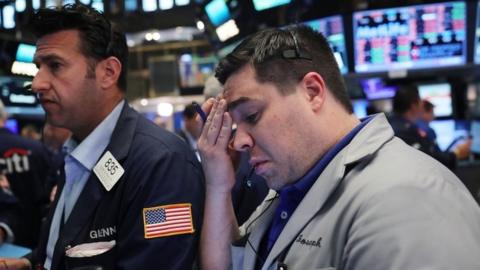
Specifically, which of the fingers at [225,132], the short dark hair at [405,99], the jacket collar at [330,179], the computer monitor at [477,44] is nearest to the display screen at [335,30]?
the short dark hair at [405,99]

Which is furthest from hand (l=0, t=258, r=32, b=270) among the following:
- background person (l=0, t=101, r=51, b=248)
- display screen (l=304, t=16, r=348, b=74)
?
display screen (l=304, t=16, r=348, b=74)

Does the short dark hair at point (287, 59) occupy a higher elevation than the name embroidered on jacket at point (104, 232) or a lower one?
higher

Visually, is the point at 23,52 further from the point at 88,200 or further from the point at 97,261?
the point at 97,261

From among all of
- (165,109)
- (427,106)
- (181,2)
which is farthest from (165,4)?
(427,106)

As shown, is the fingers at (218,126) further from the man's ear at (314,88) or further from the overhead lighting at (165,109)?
the overhead lighting at (165,109)

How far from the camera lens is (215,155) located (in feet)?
5.91

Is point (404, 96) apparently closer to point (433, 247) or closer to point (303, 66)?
point (303, 66)

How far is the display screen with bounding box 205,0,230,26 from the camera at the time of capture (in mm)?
5504

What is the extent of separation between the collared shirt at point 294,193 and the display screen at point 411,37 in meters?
3.84

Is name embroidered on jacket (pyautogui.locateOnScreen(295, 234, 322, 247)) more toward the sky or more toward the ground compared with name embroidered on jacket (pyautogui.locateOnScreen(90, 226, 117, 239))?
more toward the sky

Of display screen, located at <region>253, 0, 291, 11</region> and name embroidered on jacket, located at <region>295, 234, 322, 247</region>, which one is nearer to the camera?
name embroidered on jacket, located at <region>295, 234, 322, 247</region>

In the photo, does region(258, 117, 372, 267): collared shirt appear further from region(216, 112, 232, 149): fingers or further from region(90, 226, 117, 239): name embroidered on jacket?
region(90, 226, 117, 239): name embroidered on jacket

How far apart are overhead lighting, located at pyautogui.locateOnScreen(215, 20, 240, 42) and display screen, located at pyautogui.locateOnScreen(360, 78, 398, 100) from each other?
166cm

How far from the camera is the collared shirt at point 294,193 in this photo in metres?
1.47
